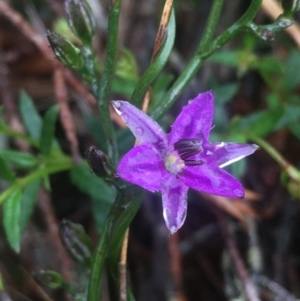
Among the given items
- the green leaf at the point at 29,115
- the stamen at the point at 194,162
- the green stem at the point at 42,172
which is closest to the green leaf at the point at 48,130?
the green stem at the point at 42,172

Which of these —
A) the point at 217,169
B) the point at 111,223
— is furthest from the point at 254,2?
the point at 111,223

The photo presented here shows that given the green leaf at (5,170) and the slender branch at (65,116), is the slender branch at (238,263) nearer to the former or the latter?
the slender branch at (65,116)

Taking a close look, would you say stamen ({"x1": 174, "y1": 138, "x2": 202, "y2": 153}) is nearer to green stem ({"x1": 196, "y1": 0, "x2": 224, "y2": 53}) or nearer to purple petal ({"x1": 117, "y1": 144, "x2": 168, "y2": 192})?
purple petal ({"x1": 117, "y1": 144, "x2": 168, "y2": 192})

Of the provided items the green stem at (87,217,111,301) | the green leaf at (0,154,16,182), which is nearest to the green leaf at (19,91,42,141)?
the green leaf at (0,154,16,182)

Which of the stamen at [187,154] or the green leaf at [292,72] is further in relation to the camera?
the green leaf at [292,72]

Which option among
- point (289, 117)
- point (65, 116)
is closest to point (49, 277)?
point (65, 116)

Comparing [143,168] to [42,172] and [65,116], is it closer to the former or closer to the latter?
[42,172]
